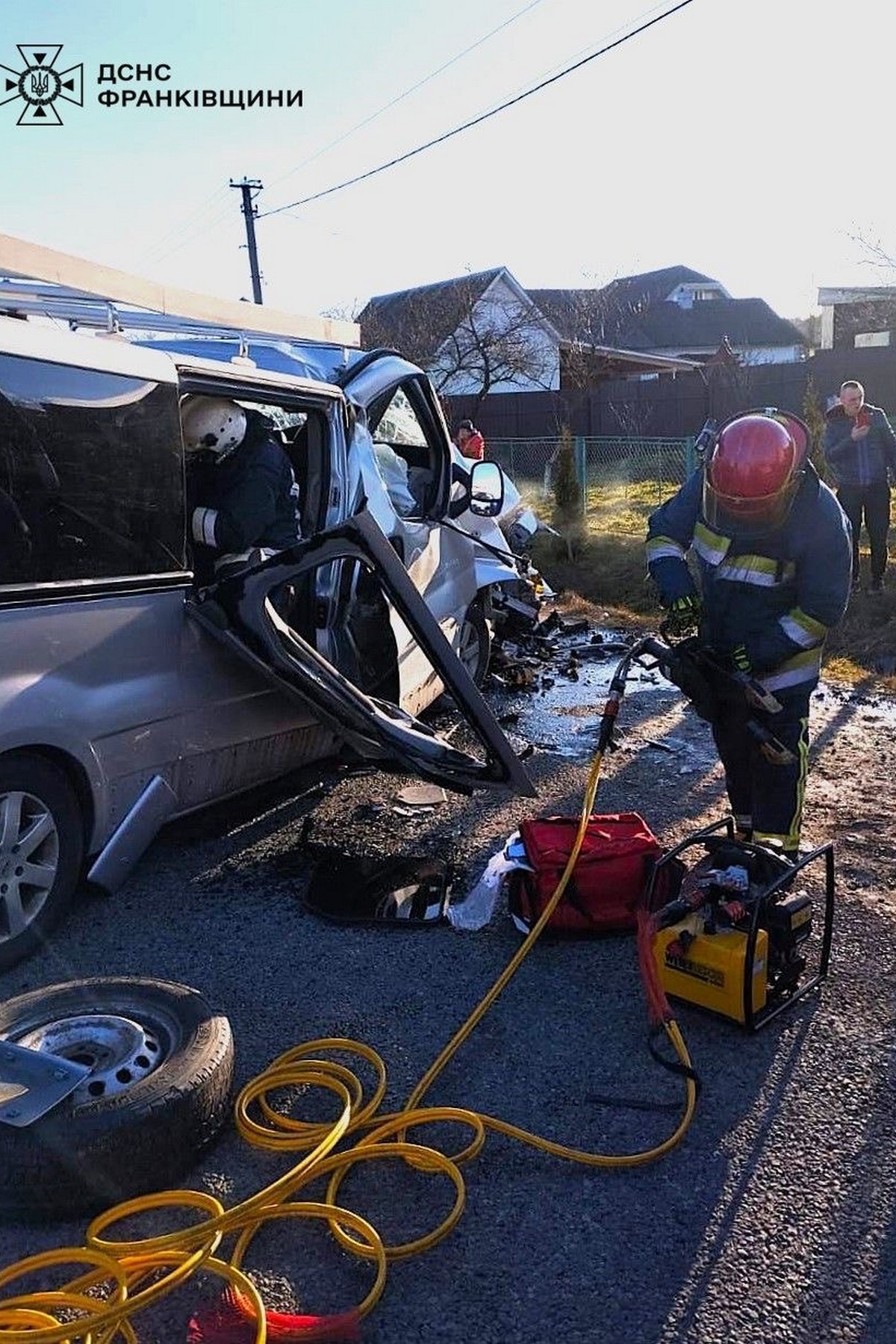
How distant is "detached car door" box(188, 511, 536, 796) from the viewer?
12.7 feet

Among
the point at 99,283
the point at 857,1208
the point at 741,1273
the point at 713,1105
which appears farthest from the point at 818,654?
the point at 99,283

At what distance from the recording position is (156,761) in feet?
13.2

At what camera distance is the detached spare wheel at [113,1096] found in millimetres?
2426

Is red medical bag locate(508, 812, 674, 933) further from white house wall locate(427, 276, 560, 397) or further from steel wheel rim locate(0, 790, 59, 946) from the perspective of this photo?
white house wall locate(427, 276, 560, 397)

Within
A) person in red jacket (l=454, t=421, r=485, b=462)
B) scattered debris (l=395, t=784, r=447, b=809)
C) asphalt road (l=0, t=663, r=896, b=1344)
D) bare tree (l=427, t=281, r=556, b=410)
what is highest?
bare tree (l=427, t=281, r=556, b=410)

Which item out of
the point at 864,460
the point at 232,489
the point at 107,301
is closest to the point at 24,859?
the point at 232,489

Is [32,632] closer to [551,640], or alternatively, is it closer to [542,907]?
[542,907]

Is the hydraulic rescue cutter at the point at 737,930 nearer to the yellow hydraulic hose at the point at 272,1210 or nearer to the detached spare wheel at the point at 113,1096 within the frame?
the yellow hydraulic hose at the point at 272,1210

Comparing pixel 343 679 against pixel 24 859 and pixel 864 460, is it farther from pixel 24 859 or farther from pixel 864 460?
pixel 864 460

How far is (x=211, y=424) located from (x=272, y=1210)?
3205 millimetres

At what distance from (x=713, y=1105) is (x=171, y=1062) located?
147 centimetres

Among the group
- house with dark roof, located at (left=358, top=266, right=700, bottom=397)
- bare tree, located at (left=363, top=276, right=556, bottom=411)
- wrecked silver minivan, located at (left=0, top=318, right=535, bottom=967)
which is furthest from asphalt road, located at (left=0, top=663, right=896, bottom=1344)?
bare tree, located at (left=363, top=276, right=556, bottom=411)

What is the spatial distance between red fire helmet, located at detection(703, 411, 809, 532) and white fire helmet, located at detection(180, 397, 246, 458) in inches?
80.4

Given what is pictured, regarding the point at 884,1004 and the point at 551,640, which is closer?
the point at 884,1004
